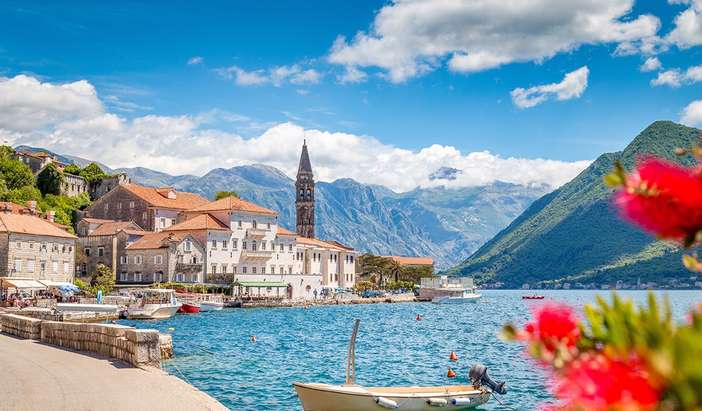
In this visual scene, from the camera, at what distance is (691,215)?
346 centimetres

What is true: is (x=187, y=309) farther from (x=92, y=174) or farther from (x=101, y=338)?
(x=92, y=174)

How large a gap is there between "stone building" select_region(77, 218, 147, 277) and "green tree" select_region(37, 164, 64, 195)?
20129 mm

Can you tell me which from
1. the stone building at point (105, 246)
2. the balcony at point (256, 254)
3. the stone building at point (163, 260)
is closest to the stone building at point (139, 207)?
the stone building at point (105, 246)

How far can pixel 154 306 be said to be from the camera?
234ft

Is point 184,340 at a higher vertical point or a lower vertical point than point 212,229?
lower

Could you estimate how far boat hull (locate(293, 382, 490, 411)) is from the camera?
2038 centimetres

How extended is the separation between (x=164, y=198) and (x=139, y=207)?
6445 mm

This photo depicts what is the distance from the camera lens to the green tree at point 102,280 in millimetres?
86938

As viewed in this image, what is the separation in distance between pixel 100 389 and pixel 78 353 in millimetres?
7915

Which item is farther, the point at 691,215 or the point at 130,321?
the point at 130,321

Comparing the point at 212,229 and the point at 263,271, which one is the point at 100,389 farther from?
the point at 263,271

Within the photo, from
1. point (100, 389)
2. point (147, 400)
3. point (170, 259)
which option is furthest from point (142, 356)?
point (170, 259)

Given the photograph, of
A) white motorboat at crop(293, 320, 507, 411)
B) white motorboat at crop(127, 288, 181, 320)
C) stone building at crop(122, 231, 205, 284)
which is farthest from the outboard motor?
stone building at crop(122, 231, 205, 284)

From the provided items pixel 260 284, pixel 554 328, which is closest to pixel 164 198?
pixel 260 284
